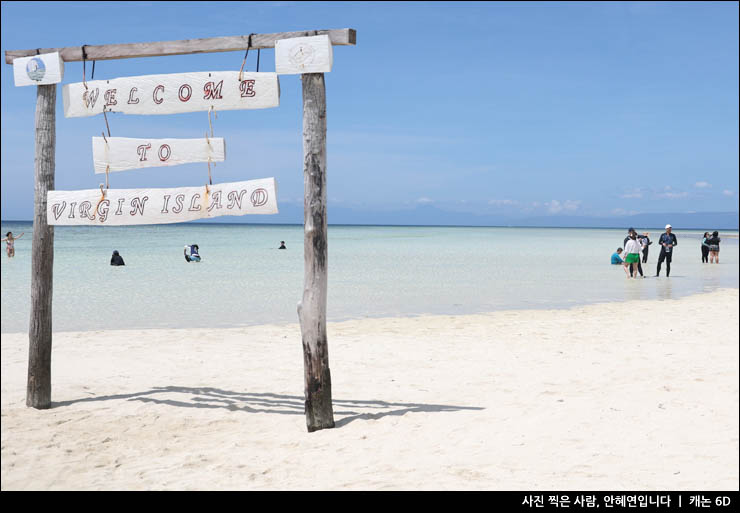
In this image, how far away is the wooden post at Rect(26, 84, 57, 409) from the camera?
6156 mm

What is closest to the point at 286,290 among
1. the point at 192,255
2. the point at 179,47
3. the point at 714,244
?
the point at 192,255

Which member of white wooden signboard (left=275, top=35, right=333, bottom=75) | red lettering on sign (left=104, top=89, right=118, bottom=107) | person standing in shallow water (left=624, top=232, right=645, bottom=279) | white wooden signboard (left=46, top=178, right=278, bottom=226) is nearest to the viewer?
white wooden signboard (left=275, top=35, right=333, bottom=75)

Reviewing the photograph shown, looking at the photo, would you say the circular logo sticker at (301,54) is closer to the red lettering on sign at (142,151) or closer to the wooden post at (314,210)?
the wooden post at (314,210)

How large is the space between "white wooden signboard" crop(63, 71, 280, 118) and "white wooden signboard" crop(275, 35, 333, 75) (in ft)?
0.63

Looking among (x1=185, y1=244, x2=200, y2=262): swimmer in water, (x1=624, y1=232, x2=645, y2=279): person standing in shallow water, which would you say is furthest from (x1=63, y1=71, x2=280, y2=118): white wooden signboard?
(x1=185, y1=244, x2=200, y2=262): swimmer in water

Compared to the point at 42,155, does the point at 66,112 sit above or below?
above

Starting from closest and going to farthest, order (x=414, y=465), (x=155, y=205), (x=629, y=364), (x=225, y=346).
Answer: (x=414, y=465), (x=155, y=205), (x=629, y=364), (x=225, y=346)

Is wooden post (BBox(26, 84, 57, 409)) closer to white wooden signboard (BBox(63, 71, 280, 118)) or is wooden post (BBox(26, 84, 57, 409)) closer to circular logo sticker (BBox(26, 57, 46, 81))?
circular logo sticker (BBox(26, 57, 46, 81))

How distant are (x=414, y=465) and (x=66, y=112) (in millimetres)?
4607

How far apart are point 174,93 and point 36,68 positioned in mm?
1463

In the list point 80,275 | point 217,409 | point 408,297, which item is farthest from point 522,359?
point 80,275

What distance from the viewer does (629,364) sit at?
7.77 meters
